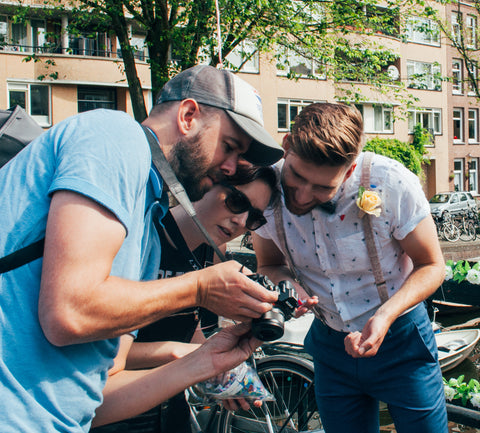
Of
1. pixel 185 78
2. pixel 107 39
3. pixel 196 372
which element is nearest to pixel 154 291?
pixel 196 372

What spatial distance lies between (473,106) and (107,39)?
24.4 m

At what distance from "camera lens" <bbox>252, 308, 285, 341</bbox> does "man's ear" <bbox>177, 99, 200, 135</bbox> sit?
1.90 ft

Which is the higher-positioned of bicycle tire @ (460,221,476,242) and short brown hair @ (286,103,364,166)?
short brown hair @ (286,103,364,166)

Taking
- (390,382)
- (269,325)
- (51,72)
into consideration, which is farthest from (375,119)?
(269,325)

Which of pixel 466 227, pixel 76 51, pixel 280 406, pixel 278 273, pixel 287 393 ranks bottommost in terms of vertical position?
pixel 280 406

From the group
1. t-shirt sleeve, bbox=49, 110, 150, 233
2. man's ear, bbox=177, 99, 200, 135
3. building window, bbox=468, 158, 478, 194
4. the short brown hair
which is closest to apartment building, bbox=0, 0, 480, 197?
building window, bbox=468, 158, 478, 194

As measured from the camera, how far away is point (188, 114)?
1497mm

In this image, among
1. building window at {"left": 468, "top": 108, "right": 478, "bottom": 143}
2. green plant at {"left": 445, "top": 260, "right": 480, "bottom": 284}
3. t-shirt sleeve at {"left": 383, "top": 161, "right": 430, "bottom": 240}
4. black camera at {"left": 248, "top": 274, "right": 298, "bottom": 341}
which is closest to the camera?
black camera at {"left": 248, "top": 274, "right": 298, "bottom": 341}

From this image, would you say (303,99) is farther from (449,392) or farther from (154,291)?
(154,291)

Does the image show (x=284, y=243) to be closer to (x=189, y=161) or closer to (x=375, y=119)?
(x=189, y=161)

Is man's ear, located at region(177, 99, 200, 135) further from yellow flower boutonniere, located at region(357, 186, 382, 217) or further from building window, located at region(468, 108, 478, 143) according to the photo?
building window, located at region(468, 108, 478, 143)

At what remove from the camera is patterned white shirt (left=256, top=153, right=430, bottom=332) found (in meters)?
2.00

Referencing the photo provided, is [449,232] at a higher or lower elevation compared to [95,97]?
lower

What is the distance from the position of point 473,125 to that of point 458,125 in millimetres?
1270
